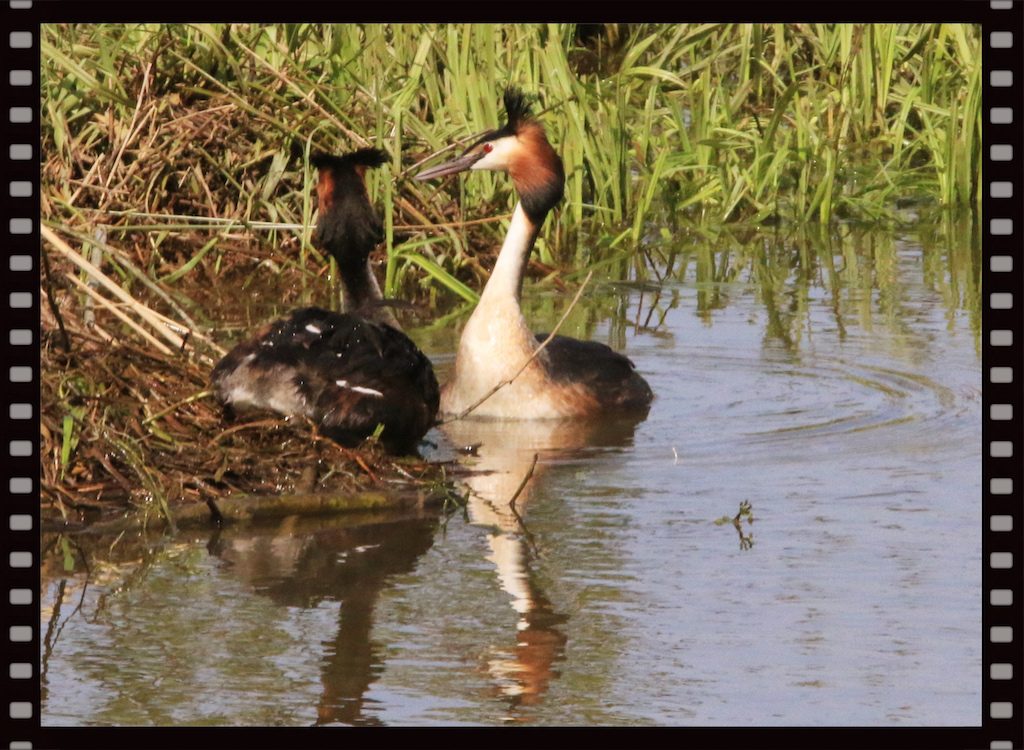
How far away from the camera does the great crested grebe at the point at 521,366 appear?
774cm

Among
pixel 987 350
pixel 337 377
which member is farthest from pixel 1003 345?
pixel 337 377

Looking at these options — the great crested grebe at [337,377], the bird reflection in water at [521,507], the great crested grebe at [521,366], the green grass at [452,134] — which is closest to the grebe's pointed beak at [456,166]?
the great crested grebe at [521,366]

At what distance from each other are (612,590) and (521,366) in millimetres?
2618

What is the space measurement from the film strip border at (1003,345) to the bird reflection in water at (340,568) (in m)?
1.47

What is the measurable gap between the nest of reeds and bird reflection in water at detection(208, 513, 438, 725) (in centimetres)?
22

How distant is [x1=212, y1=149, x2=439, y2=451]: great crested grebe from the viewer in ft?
21.1

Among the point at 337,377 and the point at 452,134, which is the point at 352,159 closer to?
the point at 337,377

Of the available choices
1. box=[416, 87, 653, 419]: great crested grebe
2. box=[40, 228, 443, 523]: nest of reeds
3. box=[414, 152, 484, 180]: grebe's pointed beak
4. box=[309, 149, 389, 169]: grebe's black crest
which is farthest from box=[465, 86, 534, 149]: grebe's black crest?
box=[40, 228, 443, 523]: nest of reeds

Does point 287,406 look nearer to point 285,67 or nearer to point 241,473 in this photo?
point 241,473

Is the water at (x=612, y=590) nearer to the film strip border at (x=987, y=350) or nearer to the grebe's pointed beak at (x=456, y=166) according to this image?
the film strip border at (x=987, y=350)

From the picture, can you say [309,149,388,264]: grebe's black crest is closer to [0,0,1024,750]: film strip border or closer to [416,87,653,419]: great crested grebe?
[416,87,653,419]: great crested grebe

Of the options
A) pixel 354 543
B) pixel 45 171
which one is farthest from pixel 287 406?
pixel 45 171

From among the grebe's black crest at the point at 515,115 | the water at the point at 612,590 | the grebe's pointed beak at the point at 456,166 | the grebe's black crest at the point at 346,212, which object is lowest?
the water at the point at 612,590

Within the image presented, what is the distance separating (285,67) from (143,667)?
586 cm
